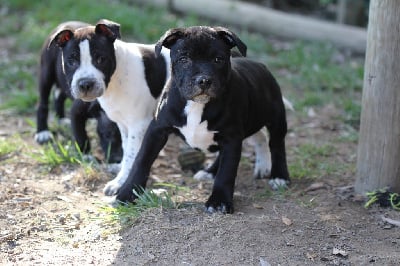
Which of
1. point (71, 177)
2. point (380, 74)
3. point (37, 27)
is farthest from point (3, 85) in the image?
point (380, 74)

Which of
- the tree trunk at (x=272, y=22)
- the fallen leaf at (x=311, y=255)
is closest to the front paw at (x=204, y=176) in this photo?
the fallen leaf at (x=311, y=255)

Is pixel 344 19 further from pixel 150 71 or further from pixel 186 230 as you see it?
pixel 186 230

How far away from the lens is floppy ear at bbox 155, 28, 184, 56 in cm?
541

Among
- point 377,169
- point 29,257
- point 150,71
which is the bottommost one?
point 29,257

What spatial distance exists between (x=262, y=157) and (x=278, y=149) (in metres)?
0.29

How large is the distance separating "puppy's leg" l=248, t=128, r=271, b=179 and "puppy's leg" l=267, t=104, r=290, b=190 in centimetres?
18

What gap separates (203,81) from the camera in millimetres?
5164

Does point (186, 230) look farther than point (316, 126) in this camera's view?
No

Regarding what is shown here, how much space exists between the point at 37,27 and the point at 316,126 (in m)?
4.82

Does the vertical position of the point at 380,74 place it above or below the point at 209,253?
above

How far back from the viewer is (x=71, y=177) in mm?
6617

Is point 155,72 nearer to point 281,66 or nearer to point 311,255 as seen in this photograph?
point 311,255

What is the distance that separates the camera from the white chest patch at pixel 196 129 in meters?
5.58

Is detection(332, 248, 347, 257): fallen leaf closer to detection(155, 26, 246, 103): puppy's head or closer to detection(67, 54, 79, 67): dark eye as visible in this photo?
detection(155, 26, 246, 103): puppy's head
